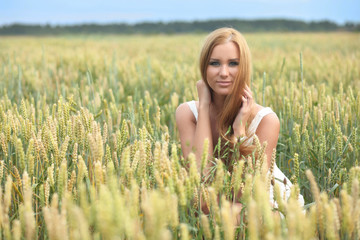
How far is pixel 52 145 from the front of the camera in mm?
1326

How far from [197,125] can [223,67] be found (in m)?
0.33

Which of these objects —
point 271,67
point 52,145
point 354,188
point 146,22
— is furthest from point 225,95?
point 146,22

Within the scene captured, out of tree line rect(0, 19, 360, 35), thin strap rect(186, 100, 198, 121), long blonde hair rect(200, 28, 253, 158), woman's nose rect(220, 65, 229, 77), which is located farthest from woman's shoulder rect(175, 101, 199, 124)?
tree line rect(0, 19, 360, 35)

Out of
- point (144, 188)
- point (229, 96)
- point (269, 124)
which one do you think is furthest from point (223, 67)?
point (144, 188)

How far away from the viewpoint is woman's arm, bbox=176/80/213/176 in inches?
78.4

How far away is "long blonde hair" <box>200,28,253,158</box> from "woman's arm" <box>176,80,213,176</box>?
80 mm

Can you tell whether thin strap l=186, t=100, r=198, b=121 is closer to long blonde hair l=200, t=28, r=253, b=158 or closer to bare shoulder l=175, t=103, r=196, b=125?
bare shoulder l=175, t=103, r=196, b=125

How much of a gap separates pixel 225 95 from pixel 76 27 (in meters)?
48.4

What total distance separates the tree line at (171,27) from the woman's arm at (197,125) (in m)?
40.2

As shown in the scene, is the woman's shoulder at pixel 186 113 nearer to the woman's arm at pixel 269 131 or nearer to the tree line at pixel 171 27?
the woman's arm at pixel 269 131

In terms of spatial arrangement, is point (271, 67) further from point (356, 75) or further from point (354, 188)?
point (354, 188)

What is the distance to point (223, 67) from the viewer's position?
201 cm

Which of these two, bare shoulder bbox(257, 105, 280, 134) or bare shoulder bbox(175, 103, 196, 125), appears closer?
bare shoulder bbox(257, 105, 280, 134)

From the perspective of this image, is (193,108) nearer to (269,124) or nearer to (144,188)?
(269,124)
